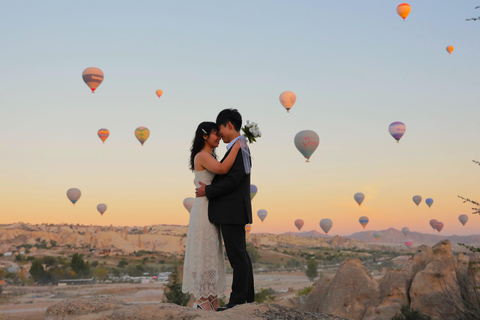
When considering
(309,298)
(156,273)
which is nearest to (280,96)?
(156,273)

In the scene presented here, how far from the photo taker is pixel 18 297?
44.3m

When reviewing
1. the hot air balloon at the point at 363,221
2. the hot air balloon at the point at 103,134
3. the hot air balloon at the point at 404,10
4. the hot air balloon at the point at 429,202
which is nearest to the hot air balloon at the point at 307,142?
the hot air balloon at the point at 404,10

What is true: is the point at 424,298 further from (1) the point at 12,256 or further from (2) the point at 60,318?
(1) the point at 12,256

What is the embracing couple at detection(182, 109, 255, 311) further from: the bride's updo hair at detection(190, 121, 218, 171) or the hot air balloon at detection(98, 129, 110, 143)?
the hot air balloon at detection(98, 129, 110, 143)

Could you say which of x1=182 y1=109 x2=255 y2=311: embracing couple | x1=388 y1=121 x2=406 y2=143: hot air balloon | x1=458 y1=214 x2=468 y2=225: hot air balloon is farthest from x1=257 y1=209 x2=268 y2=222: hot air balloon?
x1=182 y1=109 x2=255 y2=311: embracing couple

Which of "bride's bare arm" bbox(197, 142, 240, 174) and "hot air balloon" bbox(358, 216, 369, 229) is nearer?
"bride's bare arm" bbox(197, 142, 240, 174)

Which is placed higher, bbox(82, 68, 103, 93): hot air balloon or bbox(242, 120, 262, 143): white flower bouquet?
bbox(82, 68, 103, 93): hot air balloon

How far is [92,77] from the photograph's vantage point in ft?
177

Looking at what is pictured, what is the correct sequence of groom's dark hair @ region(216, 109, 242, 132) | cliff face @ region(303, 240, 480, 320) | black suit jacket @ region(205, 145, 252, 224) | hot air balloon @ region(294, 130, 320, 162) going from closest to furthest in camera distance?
black suit jacket @ region(205, 145, 252, 224) → groom's dark hair @ region(216, 109, 242, 132) → cliff face @ region(303, 240, 480, 320) → hot air balloon @ region(294, 130, 320, 162)

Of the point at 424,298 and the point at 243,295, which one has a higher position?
the point at 243,295

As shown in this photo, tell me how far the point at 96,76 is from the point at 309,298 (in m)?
38.0

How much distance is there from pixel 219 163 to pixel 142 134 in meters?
55.9

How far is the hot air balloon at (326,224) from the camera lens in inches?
3410

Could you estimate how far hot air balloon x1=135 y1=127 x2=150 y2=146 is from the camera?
199ft
